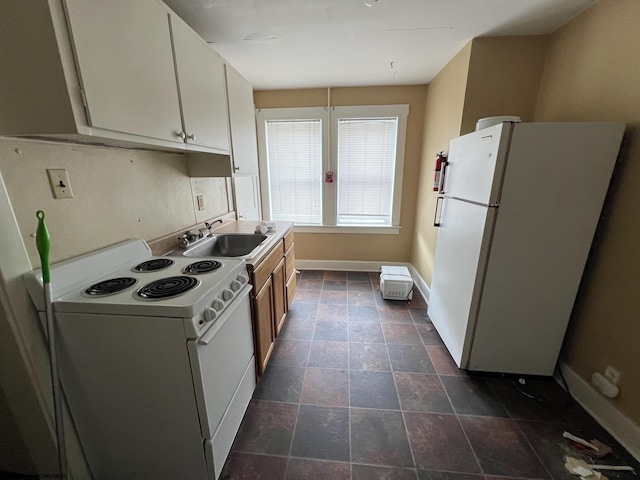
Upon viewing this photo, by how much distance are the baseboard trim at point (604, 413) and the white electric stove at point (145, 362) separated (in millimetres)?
2041

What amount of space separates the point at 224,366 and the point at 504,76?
9.18 ft

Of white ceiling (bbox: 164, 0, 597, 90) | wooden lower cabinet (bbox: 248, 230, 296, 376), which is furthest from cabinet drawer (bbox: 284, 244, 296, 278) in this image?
white ceiling (bbox: 164, 0, 597, 90)

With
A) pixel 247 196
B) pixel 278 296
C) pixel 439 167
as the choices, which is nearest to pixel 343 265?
pixel 247 196

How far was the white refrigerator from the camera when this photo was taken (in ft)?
4.57

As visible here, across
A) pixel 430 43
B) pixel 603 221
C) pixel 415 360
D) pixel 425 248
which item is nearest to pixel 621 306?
pixel 603 221

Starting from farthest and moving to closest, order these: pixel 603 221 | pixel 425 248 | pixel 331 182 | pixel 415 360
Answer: pixel 331 182
pixel 425 248
pixel 415 360
pixel 603 221

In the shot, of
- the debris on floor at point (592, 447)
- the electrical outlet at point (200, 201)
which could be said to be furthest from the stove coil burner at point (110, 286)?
the debris on floor at point (592, 447)

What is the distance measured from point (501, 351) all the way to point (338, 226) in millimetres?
2231

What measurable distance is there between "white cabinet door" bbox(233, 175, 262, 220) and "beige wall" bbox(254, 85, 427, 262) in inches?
28.3

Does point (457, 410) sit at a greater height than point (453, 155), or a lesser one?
lesser

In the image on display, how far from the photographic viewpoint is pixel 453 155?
198cm

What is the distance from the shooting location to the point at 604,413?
4.72 feet

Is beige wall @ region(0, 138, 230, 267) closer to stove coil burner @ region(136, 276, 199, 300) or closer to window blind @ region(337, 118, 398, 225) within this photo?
stove coil burner @ region(136, 276, 199, 300)

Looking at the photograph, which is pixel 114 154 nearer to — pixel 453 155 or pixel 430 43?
pixel 453 155
